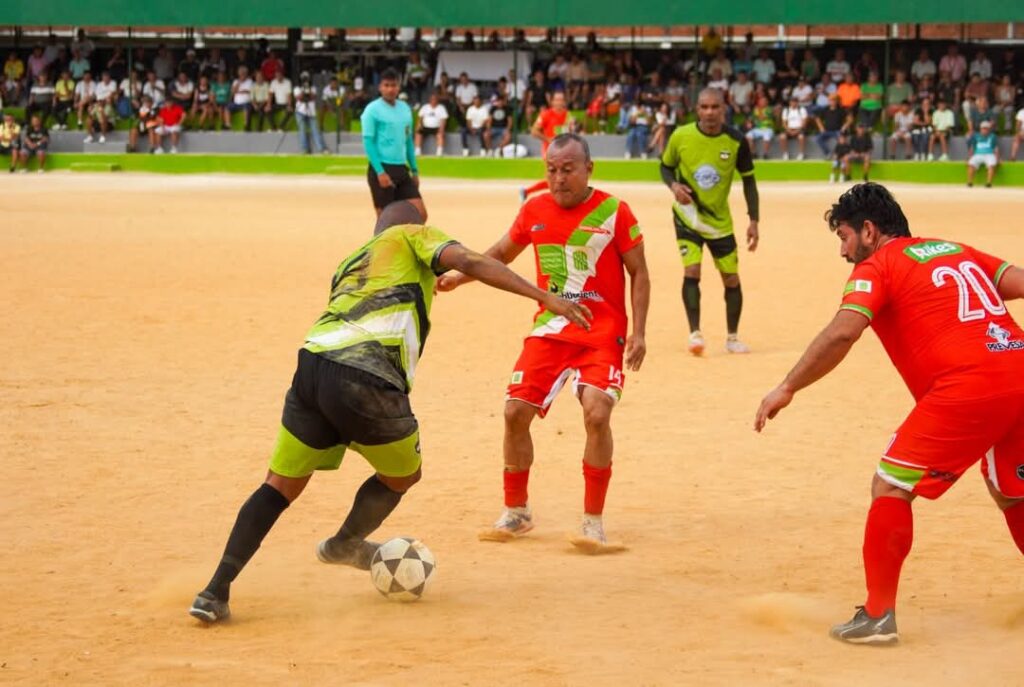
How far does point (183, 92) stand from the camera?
137 ft

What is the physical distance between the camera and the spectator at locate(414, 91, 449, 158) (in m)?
38.0

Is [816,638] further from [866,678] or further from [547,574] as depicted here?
[547,574]

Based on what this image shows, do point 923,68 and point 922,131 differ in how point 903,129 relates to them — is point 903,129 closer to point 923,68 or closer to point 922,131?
point 922,131

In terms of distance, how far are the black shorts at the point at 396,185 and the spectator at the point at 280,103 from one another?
23864mm

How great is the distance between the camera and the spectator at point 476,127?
37844 millimetres

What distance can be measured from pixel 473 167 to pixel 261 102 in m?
7.73

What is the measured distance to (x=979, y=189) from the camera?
31156 millimetres

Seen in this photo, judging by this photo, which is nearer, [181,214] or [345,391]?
[345,391]

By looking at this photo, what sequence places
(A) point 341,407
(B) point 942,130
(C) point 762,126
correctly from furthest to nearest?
(C) point 762,126
(B) point 942,130
(A) point 341,407

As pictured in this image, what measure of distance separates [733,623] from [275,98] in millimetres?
36945

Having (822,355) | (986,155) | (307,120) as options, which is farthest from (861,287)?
(307,120)

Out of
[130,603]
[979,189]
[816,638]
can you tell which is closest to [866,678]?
[816,638]

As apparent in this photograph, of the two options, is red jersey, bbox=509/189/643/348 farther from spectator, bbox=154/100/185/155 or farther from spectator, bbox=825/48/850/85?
spectator, bbox=154/100/185/155

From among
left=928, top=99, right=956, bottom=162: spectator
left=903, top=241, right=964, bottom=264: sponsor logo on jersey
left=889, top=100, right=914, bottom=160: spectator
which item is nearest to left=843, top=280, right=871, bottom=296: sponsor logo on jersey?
left=903, top=241, right=964, bottom=264: sponsor logo on jersey
